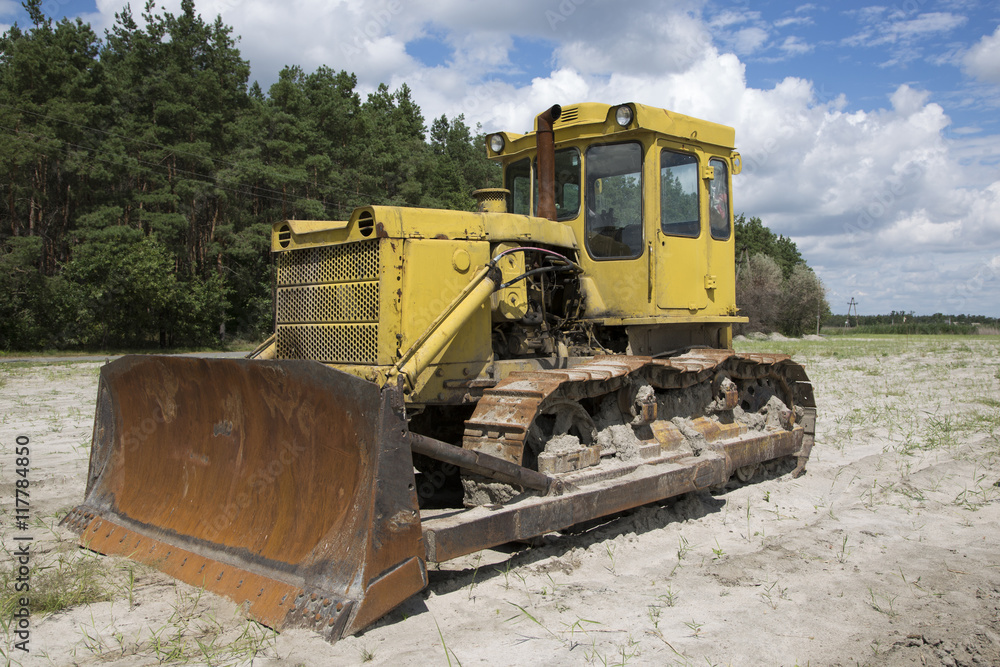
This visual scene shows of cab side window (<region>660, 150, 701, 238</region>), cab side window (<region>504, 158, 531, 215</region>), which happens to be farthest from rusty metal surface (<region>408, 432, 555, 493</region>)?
cab side window (<region>504, 158, 531, 215</region>)

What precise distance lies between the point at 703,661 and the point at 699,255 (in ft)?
14.0

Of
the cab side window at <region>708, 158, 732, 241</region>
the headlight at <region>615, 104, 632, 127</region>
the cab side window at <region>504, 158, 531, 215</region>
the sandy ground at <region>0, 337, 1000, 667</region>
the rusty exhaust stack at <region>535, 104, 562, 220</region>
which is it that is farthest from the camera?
the cab side window at <region>708, 158, 732, 241</region>

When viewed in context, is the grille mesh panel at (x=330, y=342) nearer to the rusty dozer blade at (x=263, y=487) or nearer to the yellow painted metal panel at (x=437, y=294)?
the yellow painted metal panel at (x=437, y=294)

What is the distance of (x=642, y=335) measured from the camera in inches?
256

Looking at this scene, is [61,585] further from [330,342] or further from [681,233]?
[681,233]

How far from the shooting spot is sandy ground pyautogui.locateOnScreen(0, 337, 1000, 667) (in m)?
3.31

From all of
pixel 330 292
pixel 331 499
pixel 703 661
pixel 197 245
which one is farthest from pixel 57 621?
pixel 197 245

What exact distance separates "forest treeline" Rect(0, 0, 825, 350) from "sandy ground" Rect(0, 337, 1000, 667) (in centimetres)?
2676

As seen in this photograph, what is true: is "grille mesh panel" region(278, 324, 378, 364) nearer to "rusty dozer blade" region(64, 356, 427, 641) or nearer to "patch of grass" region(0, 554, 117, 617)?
"rusty dozer blade" region(64, 356, 427, 641)

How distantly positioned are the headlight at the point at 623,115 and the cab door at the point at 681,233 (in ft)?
1.49

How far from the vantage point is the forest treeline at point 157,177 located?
30.4 metres

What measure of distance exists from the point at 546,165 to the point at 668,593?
3708 millimetres

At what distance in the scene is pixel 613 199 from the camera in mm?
6367

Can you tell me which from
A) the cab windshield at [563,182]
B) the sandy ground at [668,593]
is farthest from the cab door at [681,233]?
the sandy ground at [668,593]
